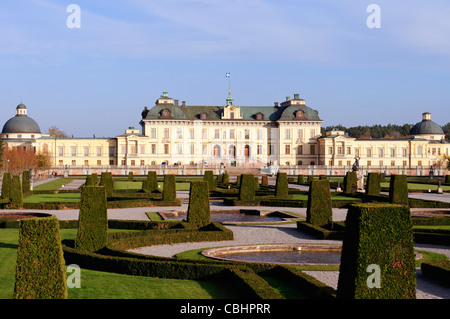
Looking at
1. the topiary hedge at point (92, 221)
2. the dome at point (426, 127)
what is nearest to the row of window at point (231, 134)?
the dome at point (426, 127)

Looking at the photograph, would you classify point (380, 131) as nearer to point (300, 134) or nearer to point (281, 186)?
point (300, 134)

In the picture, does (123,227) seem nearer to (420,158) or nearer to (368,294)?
(368,294)

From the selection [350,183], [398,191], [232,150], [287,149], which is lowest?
[350,183]

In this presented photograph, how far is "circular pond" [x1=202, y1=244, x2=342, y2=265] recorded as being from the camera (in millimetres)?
10406

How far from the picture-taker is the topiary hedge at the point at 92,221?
33.6 ft

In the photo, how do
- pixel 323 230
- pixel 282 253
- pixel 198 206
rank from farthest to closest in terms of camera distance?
1. pixel 198 206
2. pixel 323 230
3. pixel 282 253

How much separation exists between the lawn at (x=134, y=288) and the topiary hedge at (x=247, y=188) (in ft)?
42.0

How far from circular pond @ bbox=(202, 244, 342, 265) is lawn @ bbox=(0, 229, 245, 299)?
226 centimetres

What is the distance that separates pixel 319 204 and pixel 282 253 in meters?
3.34

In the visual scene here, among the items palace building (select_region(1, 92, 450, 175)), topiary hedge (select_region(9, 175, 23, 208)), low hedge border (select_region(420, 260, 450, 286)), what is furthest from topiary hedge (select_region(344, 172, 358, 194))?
palace building (select_region(1, 92, 450, 175))

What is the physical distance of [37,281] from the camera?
17.6ft

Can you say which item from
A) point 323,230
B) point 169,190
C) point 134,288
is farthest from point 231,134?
point 134,288

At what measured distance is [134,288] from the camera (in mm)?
7547

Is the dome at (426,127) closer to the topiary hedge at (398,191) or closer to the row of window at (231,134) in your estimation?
the row of window at (231,134)
